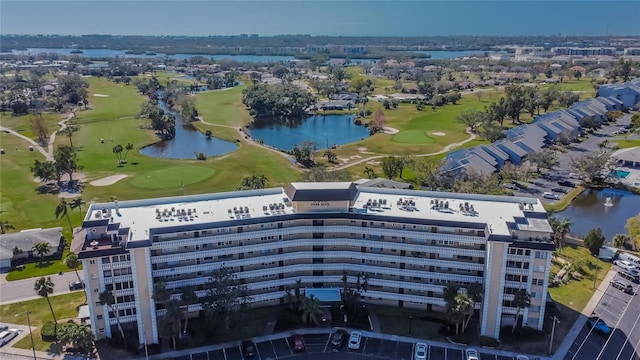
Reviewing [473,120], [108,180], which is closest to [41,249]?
[108,180]

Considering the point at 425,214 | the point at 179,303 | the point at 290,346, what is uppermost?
the point at 425,214

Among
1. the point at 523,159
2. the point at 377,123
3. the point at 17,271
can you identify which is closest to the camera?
the point at 17,271

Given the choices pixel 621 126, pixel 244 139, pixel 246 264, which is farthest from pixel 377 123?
pixel 246 264

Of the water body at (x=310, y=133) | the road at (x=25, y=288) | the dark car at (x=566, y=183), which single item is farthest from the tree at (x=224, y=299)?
the water body at (x=310, y=133)

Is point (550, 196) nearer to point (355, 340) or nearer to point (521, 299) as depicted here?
point (521, 299)

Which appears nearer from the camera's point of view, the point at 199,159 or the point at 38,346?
the point at 38,346

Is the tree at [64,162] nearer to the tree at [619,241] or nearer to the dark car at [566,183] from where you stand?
the tree at [619,241]

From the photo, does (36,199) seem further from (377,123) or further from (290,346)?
(377,123)
